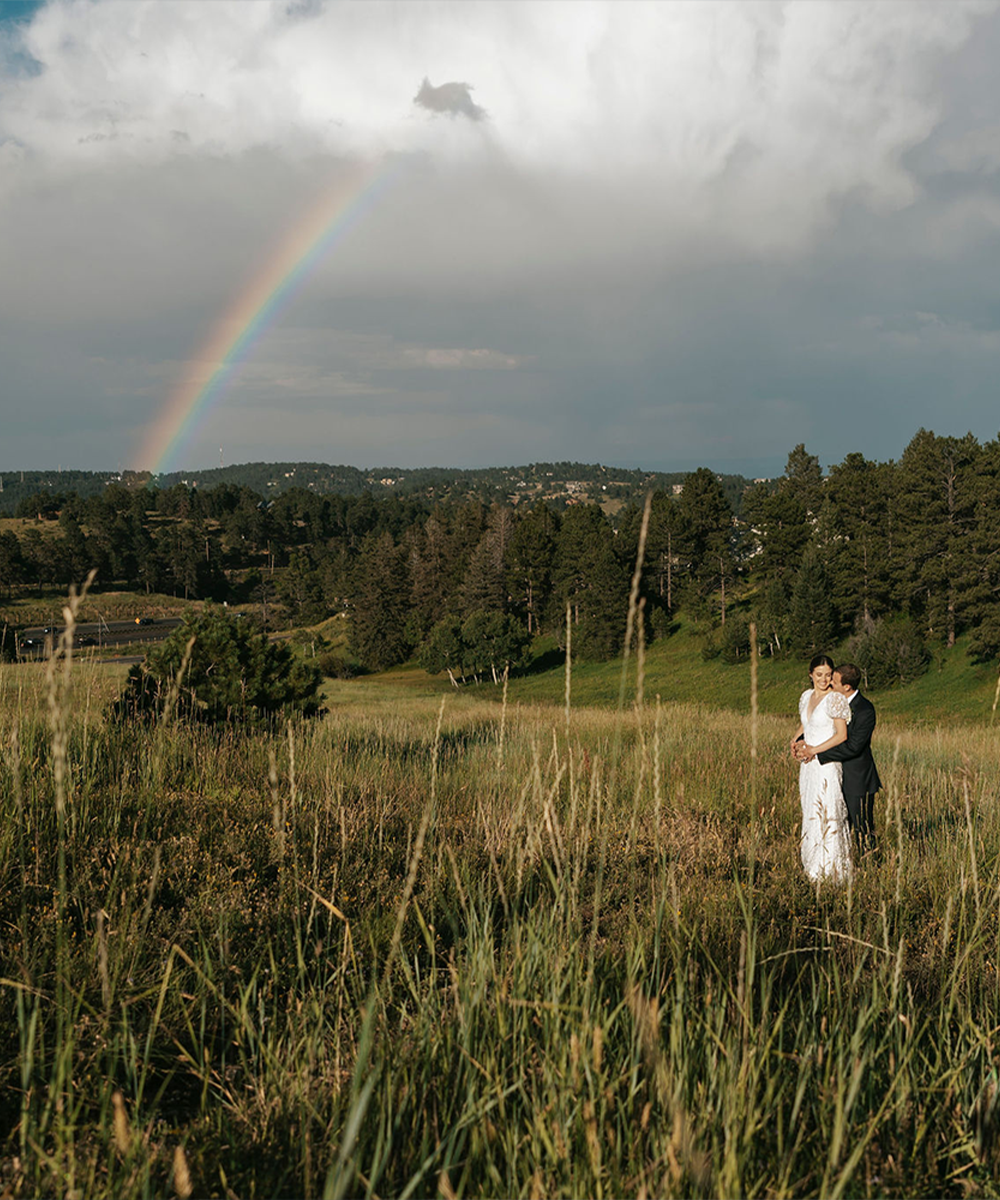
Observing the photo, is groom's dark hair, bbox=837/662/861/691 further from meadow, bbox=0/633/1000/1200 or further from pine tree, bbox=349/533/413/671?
pine tree, bbox=349/533/413/671

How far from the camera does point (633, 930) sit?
2.52 meters

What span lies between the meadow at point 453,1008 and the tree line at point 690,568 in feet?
77.3

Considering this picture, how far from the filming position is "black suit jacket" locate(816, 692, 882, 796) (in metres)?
5.38

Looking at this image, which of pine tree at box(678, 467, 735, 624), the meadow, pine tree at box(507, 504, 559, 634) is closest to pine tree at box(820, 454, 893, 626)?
pine tree at box(678, 467, 735, 624)

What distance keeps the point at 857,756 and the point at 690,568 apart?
214ft

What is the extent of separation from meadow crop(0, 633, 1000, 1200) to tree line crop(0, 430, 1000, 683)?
23.6 m

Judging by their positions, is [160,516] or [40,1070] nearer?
[40,1070]

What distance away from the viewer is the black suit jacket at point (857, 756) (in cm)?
538

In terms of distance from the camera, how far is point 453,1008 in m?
2.37

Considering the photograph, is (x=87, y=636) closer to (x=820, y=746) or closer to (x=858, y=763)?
(x=820, y=746)

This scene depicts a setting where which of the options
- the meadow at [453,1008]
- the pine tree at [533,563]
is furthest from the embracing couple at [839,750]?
the pine tree at [533,563]

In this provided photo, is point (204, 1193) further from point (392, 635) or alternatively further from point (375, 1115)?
point (392, 635)

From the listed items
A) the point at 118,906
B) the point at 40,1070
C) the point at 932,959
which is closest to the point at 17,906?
the point at 118,906

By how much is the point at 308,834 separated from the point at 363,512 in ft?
546
